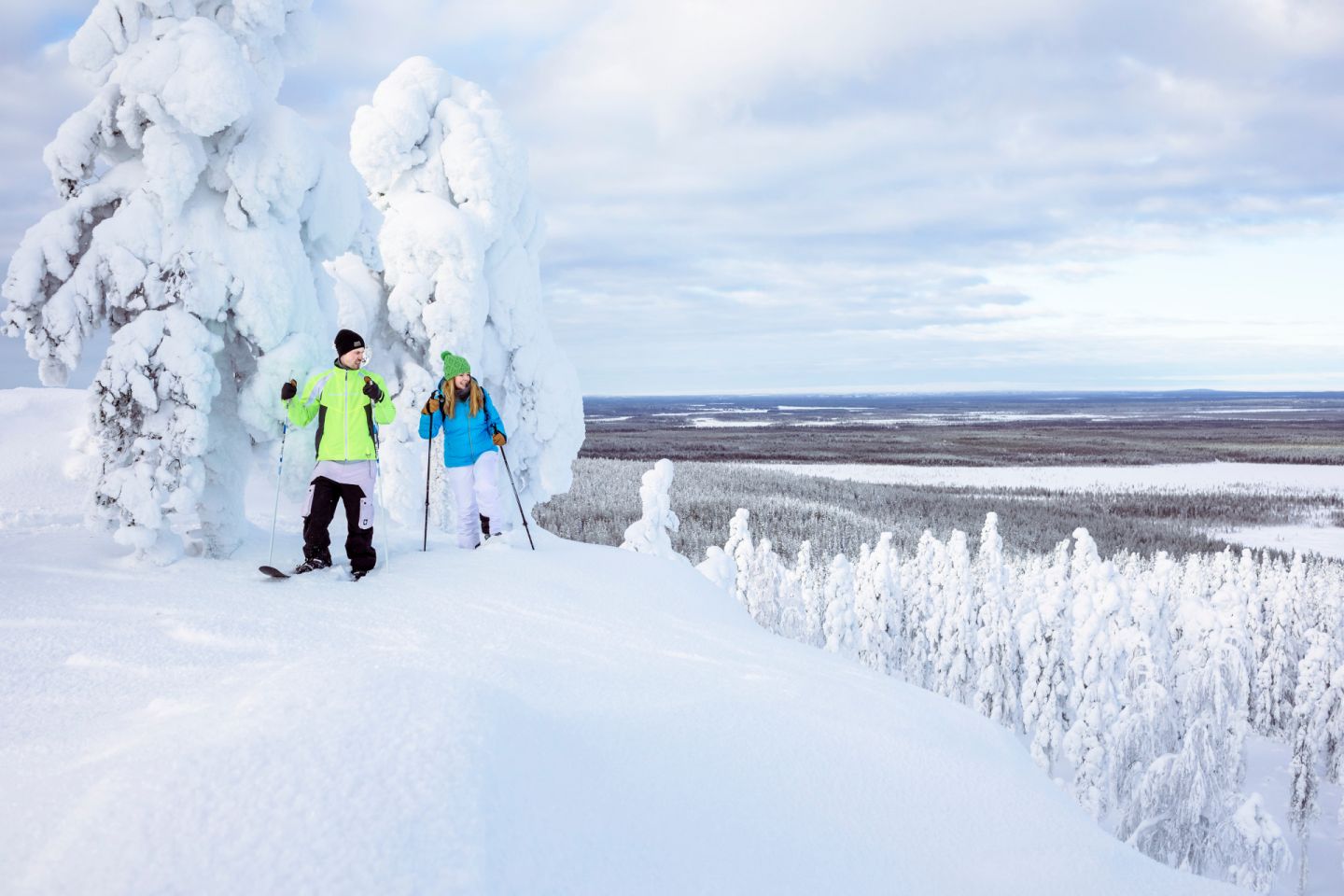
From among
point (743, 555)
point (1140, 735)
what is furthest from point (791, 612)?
point (1140, 735)

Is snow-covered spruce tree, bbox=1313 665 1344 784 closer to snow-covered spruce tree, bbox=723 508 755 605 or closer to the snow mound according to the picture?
snow-covered spruce tree, bbox=723 508 755 605

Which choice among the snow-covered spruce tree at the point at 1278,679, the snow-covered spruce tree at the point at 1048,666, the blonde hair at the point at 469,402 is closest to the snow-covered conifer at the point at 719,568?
the snow-covered spruce tree at the point at 1048,666

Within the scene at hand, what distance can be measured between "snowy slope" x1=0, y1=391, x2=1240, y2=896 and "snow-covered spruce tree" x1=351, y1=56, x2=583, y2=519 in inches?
253

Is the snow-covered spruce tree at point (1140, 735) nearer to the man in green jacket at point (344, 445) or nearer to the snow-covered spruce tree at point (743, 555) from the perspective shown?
the snow-covered spruce tree at point (743, 555)

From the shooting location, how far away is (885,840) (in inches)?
123

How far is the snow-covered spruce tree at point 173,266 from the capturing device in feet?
20.3

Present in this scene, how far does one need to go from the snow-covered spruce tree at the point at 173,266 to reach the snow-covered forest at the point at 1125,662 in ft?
24.6

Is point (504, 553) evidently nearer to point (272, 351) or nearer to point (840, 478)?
point (272, 351)

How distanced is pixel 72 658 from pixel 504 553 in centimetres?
333

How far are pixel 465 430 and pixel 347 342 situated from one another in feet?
5.34

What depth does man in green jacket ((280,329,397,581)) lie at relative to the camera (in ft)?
20.8

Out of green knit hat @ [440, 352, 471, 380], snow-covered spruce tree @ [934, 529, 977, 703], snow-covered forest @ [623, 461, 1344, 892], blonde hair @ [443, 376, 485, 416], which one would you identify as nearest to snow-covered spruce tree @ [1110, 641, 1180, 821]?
snow-covered forest @ [623, 461, 1344, 892]

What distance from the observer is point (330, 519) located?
6.44m

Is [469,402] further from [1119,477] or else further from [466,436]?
[1119,477]
